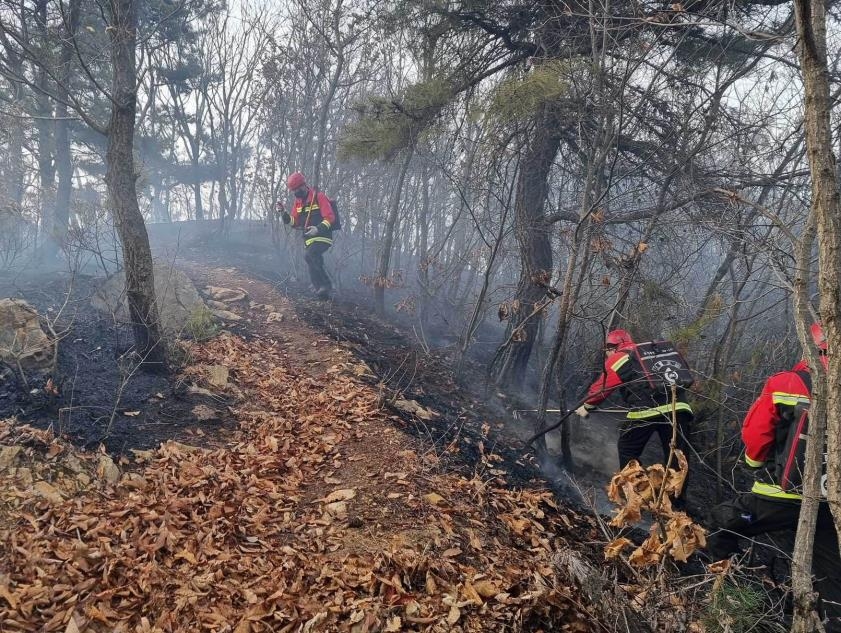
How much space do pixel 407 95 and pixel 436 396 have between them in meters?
4.24

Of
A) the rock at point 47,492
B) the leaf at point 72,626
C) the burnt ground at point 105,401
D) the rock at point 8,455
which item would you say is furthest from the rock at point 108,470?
the leaf at point 72,626

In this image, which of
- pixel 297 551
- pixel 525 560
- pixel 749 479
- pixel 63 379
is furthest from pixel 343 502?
pixel 749 479

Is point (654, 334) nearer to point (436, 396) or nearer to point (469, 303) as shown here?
point (436, 396)

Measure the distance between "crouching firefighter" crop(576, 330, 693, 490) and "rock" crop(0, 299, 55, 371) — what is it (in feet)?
17.1

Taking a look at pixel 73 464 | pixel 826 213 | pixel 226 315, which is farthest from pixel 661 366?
→ pixel 226 315

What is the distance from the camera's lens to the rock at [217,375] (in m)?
5.18

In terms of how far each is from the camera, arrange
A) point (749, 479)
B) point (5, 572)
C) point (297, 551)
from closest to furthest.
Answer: point (5, 572)
point (297, 551)
point (749, 479)

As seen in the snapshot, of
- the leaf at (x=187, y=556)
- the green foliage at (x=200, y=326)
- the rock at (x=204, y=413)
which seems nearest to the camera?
the leaf at (x=187, y=556)

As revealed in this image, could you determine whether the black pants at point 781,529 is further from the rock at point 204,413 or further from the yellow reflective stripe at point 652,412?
the rock at point 204,413

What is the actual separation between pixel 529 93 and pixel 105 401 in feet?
17.2

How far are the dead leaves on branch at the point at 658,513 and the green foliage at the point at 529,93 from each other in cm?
414

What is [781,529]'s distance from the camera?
3426 mm

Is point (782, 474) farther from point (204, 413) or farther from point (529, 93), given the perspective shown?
point (204, 413)

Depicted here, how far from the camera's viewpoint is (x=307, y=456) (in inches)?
162
